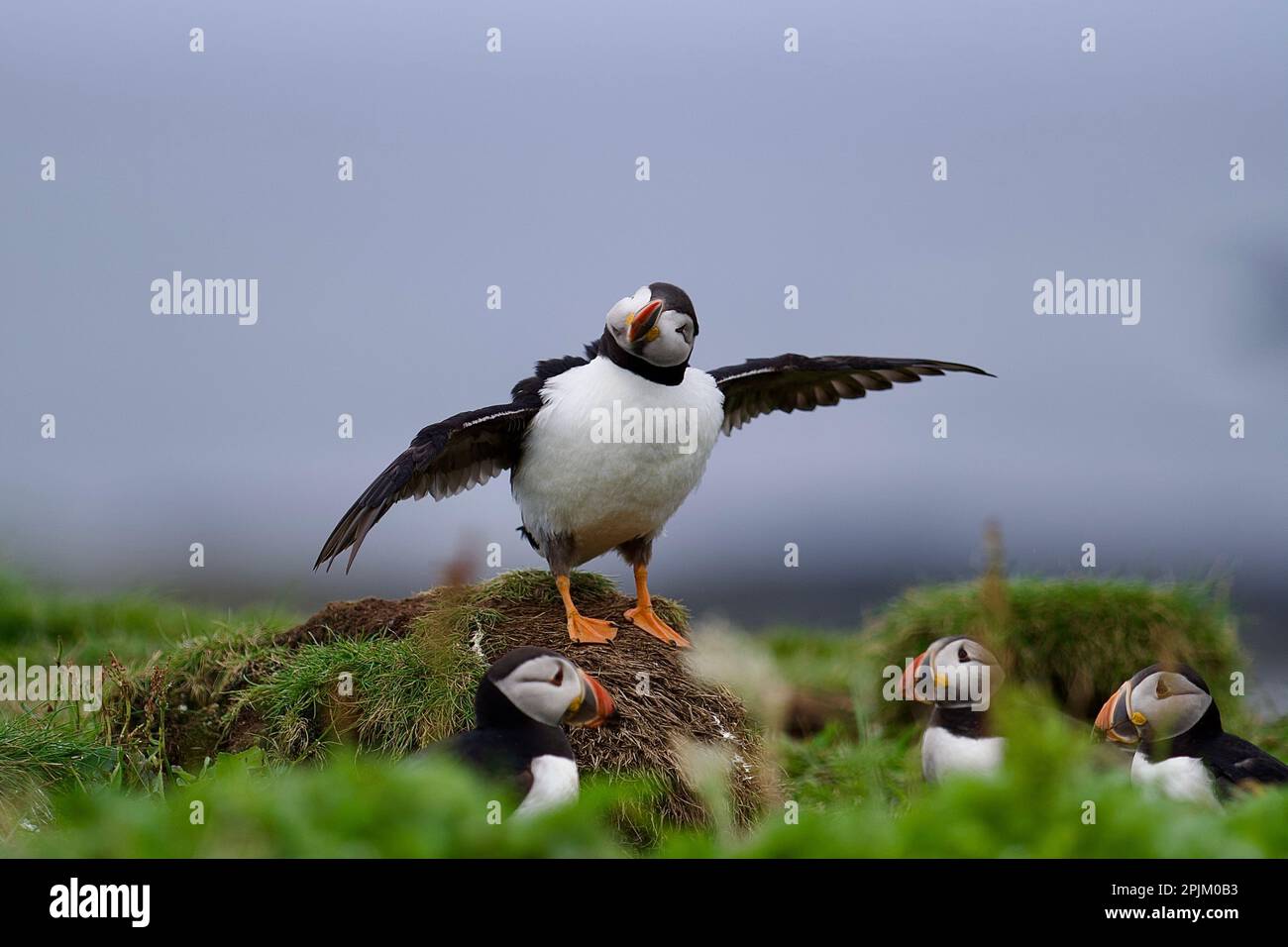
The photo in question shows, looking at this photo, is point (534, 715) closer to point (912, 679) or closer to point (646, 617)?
point (646, 617)

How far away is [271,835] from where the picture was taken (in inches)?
99.3

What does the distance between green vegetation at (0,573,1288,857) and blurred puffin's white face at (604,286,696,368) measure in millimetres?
1519

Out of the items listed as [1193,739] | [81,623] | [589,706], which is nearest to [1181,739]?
[1193,739]

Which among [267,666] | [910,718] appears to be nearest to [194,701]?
[267,666]

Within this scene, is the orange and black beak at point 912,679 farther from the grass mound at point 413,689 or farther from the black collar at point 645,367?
the black collar at point 645,367

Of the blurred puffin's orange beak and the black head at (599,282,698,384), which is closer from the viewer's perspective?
the black head at (599,282,698,384)

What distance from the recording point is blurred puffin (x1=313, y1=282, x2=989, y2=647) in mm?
8445

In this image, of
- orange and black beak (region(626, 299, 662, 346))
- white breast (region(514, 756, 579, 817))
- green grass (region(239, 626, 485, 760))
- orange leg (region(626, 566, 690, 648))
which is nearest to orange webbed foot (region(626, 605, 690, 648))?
orange leg (region(626, 566, 690, 648))

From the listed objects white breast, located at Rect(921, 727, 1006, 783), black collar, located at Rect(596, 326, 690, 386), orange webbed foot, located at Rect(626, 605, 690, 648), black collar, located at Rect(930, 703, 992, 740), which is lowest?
white breast, located at Rect(921, 727, 1006, 783)

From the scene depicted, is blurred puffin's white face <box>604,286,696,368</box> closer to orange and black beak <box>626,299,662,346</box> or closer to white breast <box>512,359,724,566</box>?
orange and black beak <box>626,299,662,346</box>

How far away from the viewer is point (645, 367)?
8.66 m

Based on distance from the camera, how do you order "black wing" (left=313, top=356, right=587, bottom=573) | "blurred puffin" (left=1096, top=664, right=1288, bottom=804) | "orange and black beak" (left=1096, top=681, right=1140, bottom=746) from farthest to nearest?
"black wing" (left=313, top=356, right=587, bottom=573)
"orange and black beak" (left=1096, top=681, right=1140, bottom=746)
"blurred puffin" (left=1096, top=664, right=1288, bottom=804)

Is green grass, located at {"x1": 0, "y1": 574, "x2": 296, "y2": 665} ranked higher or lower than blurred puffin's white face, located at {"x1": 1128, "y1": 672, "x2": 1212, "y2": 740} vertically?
higher
